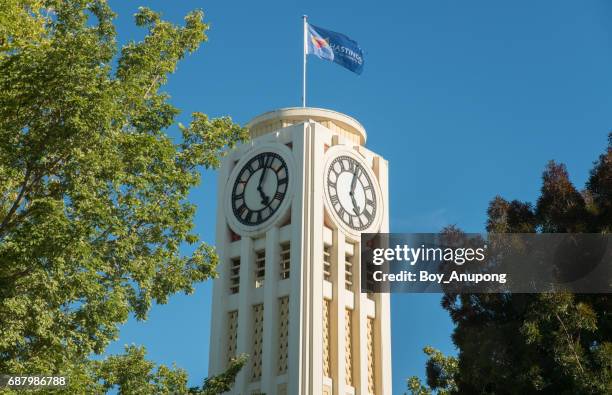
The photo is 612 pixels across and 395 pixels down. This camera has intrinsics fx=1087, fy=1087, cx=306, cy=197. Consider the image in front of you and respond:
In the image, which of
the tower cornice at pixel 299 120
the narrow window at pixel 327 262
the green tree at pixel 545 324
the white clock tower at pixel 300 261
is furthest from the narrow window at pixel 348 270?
the green tree at pixel 545 324

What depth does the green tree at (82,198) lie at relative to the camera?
70.1 ft

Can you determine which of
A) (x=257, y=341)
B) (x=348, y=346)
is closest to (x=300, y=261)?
(x=257, y=341)

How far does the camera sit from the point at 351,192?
189 ft

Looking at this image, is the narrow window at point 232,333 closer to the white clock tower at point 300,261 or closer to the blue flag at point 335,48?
the white clock tower at point 300,261

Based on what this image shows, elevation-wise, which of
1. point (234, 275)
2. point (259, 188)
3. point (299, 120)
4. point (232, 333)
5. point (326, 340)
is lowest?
point (326, 340)

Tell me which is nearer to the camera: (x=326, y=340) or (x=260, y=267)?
(x=326, y=340)

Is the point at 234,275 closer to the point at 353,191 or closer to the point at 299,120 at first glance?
the point at 353,191

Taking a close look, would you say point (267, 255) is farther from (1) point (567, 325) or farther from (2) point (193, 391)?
(1) point (567, 325)

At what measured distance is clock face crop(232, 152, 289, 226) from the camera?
185 feet

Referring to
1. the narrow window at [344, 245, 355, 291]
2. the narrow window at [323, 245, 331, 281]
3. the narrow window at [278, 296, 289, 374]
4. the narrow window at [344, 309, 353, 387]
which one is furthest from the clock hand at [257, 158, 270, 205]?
the narrow window at [344, 309, 353, 387]

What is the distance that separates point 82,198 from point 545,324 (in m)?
10.3

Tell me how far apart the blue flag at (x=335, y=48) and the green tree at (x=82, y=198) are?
3319 cm

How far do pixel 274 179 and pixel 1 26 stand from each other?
1393 inches

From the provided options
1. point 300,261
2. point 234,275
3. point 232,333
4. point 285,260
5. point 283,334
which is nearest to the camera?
point 283,334
